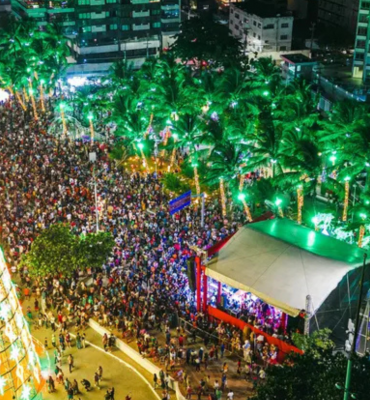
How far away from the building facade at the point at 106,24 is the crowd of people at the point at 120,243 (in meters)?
38.8

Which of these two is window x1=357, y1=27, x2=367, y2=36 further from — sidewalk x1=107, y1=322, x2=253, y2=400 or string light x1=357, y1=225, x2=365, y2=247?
sidewalk x1=107, y1=322, x2=253, y2=400

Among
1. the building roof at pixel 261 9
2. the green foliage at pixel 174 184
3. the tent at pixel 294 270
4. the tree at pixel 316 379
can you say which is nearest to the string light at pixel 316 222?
the tent at pixel 294 270

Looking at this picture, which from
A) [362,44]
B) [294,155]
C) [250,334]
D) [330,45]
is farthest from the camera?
[330,45]

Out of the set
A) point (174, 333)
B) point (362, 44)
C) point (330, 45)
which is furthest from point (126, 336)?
point (330, 45)

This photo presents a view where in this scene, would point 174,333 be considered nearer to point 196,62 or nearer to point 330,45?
point 196,62

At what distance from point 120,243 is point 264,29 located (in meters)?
63.9

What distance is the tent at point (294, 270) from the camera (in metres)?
36.2

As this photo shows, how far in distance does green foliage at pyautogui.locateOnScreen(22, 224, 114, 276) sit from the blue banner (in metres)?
6.29

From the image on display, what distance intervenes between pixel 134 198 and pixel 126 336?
656 inches

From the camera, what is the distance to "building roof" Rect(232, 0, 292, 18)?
104 metres

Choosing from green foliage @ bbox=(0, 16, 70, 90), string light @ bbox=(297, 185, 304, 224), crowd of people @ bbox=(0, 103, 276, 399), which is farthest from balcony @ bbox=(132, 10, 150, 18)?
string light @ bbox=(297, 185, 304, 224)

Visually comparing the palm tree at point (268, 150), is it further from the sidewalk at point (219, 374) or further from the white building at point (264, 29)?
the white building at point (264, 29)

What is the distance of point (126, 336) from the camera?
39.7 m

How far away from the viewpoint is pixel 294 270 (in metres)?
37.6
